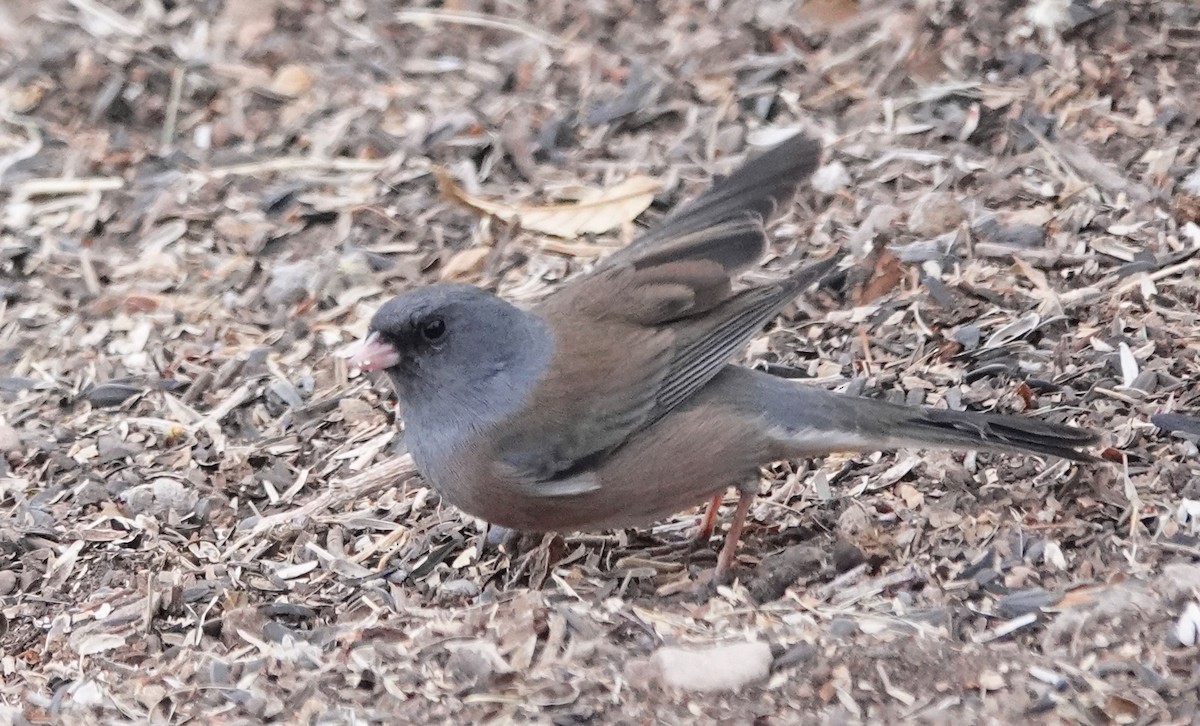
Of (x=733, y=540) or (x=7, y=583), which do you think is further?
(x=7, y=583)

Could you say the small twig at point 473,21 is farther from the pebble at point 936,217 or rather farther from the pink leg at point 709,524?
the pink leg at point 709,524

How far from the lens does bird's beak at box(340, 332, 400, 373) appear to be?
138 inches

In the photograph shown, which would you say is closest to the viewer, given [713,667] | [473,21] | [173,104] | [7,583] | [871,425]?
[713,667]

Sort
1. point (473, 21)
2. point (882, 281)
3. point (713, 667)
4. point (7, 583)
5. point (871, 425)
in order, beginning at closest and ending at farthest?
point (713, 667)
point (871, 425)
point (7, 583)
point (882, 281)
point (473, 21)

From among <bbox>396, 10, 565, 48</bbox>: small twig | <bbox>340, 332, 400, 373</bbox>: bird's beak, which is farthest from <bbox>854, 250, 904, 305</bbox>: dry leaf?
<bbox>396, 10, 565, 48</bbox>: small twig

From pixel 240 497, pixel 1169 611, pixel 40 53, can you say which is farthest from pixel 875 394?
pixel 40 53

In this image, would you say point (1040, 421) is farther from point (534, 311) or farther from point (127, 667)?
point (127, 667)

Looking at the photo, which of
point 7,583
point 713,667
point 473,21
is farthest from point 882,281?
point 7,583

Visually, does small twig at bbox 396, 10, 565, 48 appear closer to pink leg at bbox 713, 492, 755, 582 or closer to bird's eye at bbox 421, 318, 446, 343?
bird's eye at bbox 421, 318, 446, 343

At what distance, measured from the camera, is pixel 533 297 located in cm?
448

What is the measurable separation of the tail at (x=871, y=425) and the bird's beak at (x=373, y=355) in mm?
764

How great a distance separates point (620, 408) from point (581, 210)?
1.39 metres

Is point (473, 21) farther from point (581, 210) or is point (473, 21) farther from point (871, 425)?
point (871, 425)

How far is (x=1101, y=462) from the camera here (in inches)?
137
